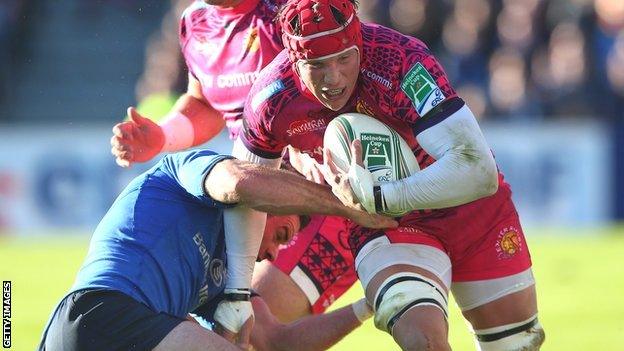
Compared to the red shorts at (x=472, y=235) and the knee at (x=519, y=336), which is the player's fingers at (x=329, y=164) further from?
the knee at (x=519, y=336)

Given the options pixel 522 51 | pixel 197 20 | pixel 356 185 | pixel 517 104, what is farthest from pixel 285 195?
pixel 522 51

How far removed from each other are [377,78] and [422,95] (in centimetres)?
26

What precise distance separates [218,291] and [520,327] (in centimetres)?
163

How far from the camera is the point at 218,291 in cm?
663

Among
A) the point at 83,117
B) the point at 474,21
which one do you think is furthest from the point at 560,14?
the point at 83,117

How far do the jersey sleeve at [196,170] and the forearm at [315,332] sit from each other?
104 cm

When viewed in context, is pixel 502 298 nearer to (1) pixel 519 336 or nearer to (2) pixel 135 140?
(1) pixel 519 336

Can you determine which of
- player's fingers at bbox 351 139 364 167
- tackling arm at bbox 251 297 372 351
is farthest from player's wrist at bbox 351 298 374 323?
player's fingers at bbox 351 139 364 167

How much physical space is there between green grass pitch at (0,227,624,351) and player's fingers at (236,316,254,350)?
A: 10.2ft

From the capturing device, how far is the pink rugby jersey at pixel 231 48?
25.2 feet

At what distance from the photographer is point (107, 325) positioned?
5809 millimetres

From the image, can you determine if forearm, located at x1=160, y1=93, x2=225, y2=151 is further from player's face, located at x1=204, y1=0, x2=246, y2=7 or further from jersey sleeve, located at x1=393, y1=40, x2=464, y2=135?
jersey sleeve, located at x1=393, y1=40, x2=464, y2=135

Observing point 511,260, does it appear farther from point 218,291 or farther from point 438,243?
point 218,291

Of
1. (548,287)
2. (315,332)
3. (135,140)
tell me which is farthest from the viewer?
(548,287)
